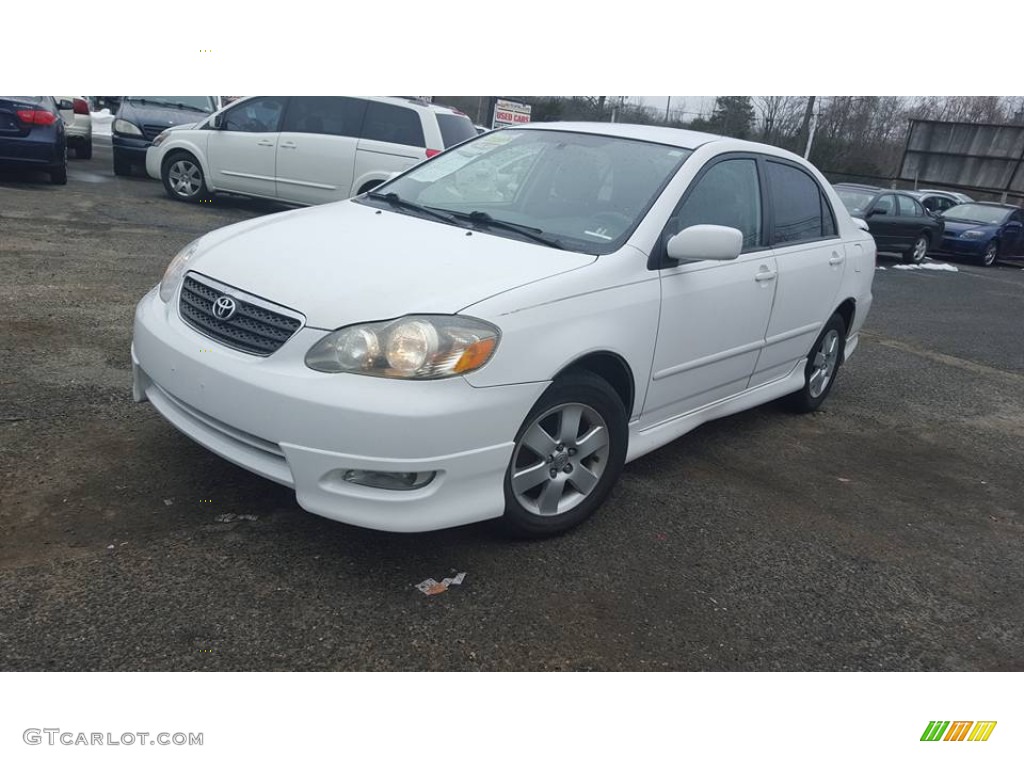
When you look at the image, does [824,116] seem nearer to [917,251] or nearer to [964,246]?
[917,251]

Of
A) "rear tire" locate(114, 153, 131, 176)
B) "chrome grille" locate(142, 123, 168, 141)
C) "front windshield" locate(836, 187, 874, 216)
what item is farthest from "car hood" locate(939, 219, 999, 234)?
"rear tire" locate(114, 153, 131, 176)

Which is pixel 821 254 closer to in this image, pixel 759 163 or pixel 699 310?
pixel 759 163

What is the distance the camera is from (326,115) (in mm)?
10320

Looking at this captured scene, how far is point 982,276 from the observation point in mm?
15781

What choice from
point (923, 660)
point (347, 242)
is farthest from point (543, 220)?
point (923, 660)

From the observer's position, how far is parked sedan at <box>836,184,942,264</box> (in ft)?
49.3

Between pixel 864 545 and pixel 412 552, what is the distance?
78.8 inches

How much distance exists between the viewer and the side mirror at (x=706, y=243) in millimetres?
3420

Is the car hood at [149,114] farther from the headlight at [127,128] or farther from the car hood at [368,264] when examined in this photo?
the car hood at [368,264]

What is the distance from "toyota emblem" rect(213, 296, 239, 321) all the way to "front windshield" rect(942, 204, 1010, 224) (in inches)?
737

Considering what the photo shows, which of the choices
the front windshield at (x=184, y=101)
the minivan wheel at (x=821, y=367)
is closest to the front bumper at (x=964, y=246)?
the minivan wheel at (x=821, y=367)

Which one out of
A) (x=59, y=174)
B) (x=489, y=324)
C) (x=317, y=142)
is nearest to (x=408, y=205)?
(x=489, y=324)

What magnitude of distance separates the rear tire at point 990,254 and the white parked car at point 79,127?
1787 centimetres

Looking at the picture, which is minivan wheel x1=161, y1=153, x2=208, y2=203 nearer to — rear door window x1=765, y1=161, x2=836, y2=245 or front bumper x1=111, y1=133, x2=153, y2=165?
front bumper x1=111, y1=133, x2=153, y2=165
